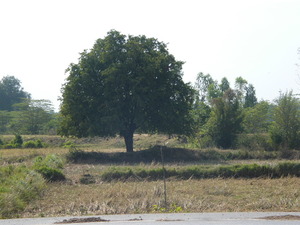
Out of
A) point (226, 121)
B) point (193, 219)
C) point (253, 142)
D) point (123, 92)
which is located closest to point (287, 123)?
point (253, 142)

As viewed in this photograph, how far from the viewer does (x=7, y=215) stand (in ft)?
41.0

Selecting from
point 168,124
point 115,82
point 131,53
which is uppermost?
point 131,53

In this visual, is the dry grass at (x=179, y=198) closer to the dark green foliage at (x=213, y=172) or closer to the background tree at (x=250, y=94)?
the dark green foliage at (x=213, y=172)

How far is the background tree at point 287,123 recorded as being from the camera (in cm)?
3611

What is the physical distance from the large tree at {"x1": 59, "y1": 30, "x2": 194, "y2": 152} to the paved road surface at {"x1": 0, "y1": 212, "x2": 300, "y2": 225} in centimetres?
1921

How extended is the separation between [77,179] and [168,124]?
37.2 ft

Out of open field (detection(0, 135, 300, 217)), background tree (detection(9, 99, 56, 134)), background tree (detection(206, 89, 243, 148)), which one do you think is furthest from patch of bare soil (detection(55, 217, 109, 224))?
background tree (detection(9, 99, 56, 134))

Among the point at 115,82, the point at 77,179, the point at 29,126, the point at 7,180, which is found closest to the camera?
the point at 7,180

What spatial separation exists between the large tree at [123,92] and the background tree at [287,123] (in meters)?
10.0

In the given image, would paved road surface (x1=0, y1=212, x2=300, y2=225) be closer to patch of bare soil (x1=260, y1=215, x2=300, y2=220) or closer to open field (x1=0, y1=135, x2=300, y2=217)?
patch of bare soil (x1=260, y1=215, x2=300, y2=220)

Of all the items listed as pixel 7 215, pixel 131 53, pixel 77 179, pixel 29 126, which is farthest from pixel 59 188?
pixel 29 126

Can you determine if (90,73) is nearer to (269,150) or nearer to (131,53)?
(131,53)

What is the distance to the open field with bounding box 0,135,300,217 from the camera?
43.5 ft

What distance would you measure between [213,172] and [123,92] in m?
11.7
